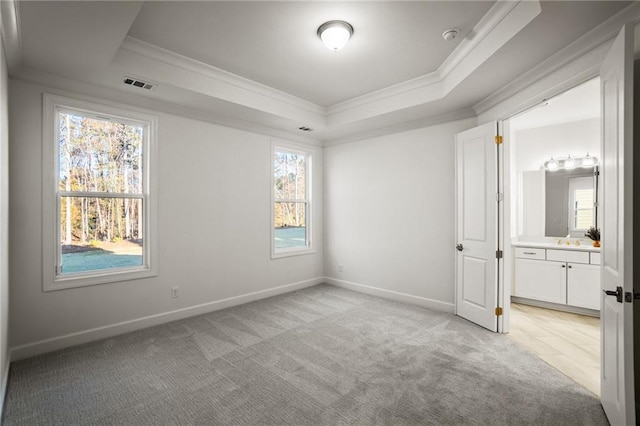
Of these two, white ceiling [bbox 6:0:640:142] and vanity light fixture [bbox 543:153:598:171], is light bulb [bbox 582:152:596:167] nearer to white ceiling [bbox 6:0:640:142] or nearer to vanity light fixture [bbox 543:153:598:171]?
vanity light fixture [bbox 543:153:598:171]

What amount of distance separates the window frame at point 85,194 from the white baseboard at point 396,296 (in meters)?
2.98

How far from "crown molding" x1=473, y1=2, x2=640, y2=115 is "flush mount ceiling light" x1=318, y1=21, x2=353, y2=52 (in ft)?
5.66

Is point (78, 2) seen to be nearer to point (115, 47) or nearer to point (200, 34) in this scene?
point (115, 47)

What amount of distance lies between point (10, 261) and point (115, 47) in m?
2.14

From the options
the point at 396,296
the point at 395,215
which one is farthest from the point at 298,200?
the point at 396,296

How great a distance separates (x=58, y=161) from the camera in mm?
3107

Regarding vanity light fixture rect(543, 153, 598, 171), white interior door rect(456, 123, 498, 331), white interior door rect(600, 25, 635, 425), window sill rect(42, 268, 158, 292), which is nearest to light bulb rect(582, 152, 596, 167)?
vanity light fixture rect(543, 153, 598, 171)

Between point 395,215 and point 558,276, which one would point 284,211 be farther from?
point 558,276

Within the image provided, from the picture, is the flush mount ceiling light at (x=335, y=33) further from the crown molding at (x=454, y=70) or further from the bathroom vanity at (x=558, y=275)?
the bathroom vanity at (x=558, y=275)

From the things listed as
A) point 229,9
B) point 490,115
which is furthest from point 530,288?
point 229,9

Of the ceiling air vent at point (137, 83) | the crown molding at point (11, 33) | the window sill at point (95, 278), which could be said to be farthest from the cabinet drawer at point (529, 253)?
the crown molding at point (11, 33)

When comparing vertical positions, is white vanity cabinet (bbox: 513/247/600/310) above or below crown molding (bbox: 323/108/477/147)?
below

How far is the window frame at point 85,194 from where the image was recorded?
3.00 metres

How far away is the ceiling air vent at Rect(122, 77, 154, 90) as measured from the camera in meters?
3.07
